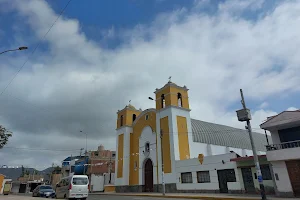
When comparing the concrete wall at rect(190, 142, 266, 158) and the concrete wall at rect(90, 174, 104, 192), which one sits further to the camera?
the concrete wall at rect(90, 174, 104, 192)

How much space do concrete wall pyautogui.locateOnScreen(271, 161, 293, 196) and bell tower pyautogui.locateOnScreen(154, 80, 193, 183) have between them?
12.7 meters

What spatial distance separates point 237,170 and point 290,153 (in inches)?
217

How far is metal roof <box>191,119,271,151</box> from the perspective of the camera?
34.2 metres

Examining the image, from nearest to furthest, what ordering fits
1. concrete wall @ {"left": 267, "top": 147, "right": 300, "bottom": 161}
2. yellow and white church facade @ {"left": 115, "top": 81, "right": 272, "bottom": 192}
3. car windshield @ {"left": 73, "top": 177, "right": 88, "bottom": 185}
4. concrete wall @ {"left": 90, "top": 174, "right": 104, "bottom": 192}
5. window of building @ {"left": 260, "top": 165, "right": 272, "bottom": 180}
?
concrete wall @ {"left": 267, "top": 147, "right": 300, "bottom": 161} < car windshield @ {"left": 73, "top": 177, "right": 88, "bottom": 185} < window of building @ {"left": 260, "top": 165, "right": 272, "bottom": 180} < yellow and white church facade @ {"left": 115, "top": 81, "right": 272, "bottom": 192} < concrete wall @ {"left": 90, "top": 174, "right": 104, "bottom": 192}

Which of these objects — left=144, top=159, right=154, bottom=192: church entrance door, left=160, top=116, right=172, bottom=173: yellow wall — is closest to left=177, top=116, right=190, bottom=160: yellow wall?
left=160, top=116, right=172, bottom=173: yellow wall

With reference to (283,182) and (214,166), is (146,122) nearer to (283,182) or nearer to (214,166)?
(214,166)

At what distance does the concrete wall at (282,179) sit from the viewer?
1666 centimetres

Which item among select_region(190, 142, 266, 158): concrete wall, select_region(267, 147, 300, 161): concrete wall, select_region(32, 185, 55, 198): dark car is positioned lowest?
select_region(32, 185, 55, 198): dark car

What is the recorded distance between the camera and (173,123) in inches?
1183

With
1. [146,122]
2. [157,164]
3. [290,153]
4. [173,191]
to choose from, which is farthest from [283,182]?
[146,122]

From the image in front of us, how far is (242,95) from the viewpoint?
17844 millimetres

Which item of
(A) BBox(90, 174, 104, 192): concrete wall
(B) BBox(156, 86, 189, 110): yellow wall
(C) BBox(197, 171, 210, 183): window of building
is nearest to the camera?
(C) BBox(197, 171, 210, 183): window of building

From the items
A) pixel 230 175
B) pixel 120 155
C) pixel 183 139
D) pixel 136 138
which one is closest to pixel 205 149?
pixel 183 139

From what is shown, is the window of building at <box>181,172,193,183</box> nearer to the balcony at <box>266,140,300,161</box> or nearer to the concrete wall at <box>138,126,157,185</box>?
the concrete wall at <box>138,126,157,185</box>
